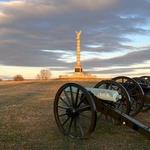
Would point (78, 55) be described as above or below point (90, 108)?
above

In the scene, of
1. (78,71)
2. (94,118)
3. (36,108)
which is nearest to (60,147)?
(94,118)

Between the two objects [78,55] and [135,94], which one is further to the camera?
[78,55]

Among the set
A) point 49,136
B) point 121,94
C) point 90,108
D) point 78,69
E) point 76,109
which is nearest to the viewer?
point 90,108

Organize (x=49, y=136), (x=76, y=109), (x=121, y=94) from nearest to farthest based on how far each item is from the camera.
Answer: (x=76, y=109) < (x=49, y=136) < (x=121, y=94)

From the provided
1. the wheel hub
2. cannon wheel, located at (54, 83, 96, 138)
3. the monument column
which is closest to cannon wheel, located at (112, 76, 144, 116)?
cannon wheel, located at (54, 83, 96, 138)

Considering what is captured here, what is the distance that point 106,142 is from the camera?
10.3 meters

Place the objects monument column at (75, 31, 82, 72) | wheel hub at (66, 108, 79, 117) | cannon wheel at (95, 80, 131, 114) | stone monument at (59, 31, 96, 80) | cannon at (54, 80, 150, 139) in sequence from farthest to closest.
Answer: monument column at (75, 31, 82, 72) < stone monument at (59, 31, 96, 80) < cannon wheel at (95, 80, 131, 114) < wheel hub at (66, 108, 79, 117) < cannon at (54, 80, 150, 139)

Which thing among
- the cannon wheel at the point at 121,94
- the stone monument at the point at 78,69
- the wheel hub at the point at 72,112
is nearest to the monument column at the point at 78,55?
the stone monument at the point at 78,69

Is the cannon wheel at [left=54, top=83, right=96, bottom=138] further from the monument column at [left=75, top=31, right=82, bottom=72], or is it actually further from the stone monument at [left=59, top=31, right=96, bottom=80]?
the monument column at [left=75, top=31, right=82, bottom=72]

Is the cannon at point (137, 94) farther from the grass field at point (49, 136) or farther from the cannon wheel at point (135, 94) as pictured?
the grass field at point (49, 136)

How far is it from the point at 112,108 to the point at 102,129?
1.42 metres

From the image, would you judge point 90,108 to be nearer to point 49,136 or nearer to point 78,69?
point 49,136

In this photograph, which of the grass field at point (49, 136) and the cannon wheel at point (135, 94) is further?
the cannon wheel at point (135, 94)

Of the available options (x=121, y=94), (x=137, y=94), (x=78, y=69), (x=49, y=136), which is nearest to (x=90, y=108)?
(x=49, y=136)
